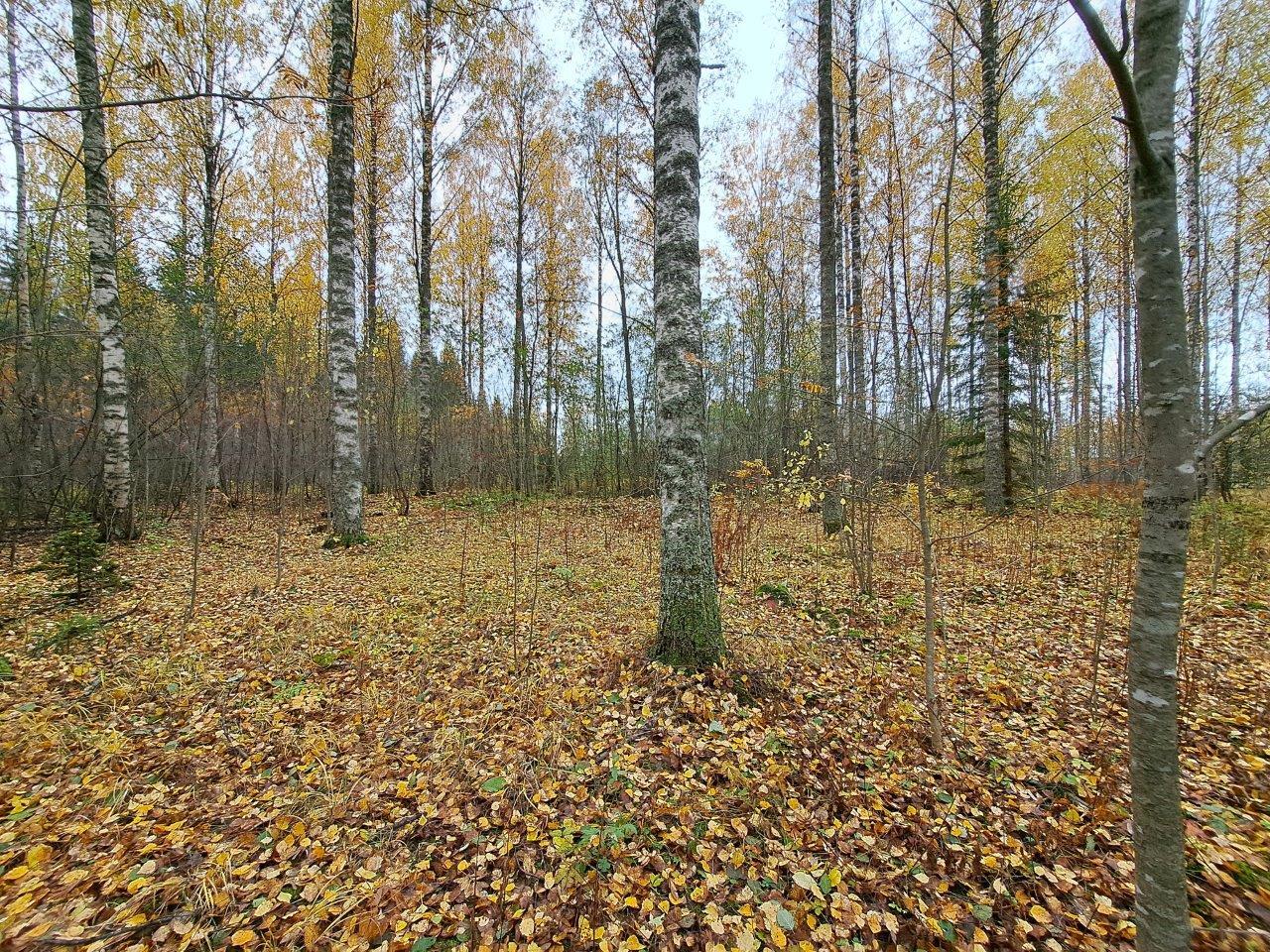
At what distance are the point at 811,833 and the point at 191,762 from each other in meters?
3.53

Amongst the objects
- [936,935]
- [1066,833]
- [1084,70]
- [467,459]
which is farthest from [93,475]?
[1084,70]

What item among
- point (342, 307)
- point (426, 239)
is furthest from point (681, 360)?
point (426, 239)

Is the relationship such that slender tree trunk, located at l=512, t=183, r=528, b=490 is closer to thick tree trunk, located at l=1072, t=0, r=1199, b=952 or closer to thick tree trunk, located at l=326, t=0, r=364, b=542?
thick tree trunk, located at l=326, t=0, r=364, b=542

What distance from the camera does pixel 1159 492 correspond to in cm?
130

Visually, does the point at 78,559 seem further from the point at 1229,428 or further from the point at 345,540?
the point at 1229,428

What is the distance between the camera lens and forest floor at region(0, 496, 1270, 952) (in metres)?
1.89

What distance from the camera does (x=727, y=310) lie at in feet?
48.9

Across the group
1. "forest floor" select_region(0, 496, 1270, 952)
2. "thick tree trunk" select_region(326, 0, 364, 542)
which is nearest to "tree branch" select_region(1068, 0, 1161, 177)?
"forest floor" select_region(0, 496, 1270, 952)

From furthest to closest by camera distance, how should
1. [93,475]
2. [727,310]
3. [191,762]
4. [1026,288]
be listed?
1. [727,310]
2. [1026,288]
3. [93,475]
4. [191,762]

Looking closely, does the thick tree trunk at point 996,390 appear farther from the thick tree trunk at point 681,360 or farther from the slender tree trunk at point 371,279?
the slender tree trunk at point 371,279

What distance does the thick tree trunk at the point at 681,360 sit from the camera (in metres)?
3.50

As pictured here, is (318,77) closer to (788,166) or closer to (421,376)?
(421,376)

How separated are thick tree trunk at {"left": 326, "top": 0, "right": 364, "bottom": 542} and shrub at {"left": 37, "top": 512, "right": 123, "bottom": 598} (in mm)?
2512

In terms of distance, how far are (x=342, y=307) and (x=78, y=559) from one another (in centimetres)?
428
